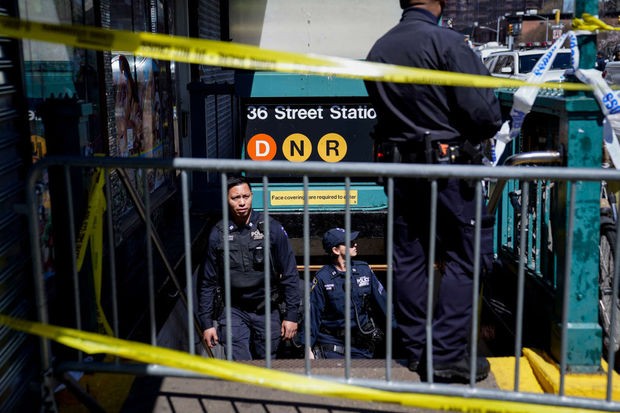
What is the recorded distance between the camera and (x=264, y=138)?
23.1 ft

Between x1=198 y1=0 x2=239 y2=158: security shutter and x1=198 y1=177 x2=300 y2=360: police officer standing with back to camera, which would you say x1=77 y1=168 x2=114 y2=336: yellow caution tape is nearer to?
x1=198 y1=177 x2=300 y2=360: police officer standing with back to camera

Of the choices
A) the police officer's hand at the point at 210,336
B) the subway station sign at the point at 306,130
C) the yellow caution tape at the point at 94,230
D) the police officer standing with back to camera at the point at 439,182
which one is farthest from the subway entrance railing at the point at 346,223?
the subway station sign at the point at 306,130

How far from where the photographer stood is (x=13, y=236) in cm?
338

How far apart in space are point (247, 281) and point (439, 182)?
1977mm

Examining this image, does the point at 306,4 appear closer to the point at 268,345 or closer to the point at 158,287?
the point at 158,287

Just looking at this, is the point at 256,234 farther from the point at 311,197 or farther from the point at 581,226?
the point at 581,226

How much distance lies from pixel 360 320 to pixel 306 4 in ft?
13.7

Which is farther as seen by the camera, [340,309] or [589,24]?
[340,309]

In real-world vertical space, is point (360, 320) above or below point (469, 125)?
below

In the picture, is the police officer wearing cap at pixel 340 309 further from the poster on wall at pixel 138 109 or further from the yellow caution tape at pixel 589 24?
the yellow caution tape at pixel 589 24

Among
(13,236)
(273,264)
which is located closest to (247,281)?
(273,264)

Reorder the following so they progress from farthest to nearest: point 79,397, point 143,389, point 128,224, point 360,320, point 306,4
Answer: point 306,4, point 128,224, point 360,320, point 143,389, point 79,397

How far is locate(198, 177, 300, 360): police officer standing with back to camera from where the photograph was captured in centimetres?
520

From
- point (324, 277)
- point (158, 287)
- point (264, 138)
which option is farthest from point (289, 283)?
point (264, 138)
